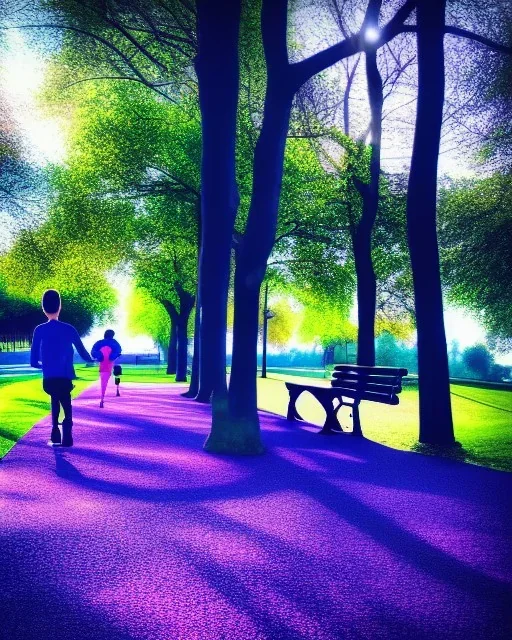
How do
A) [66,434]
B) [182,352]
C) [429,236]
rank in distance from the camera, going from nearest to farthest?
[66,434] < [429,236] < [182,352]

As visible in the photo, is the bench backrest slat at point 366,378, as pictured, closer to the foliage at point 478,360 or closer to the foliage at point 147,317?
the foliage at point 147,317

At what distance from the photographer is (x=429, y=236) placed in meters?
10.9

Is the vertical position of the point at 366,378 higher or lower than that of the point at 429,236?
lower

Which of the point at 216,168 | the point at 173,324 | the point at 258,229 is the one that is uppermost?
the point at 216,168

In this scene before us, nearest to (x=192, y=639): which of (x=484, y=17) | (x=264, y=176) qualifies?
(x=264, y=176)

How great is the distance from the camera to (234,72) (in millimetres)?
10477

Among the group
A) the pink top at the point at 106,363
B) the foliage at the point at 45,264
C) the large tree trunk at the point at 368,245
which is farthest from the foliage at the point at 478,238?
the foliage at the point at 45,264

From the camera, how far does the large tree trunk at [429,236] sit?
10.7 metres

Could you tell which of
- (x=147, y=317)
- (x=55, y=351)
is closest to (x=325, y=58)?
(x=55, y=351)

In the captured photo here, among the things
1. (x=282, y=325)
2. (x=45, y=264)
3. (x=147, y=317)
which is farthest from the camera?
(x=282, y=325)

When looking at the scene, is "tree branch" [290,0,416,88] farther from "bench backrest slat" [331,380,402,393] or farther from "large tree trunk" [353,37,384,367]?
"large tree trunk" [353,37,384,367]

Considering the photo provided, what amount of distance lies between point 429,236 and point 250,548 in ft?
25.0

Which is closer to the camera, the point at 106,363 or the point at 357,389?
the point at 357,389

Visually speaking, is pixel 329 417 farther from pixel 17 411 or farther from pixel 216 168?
pixel 17 411
